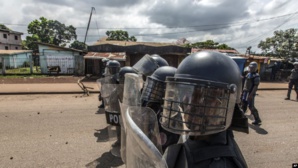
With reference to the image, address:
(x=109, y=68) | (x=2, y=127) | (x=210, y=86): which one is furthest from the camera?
(x=2, y=127)

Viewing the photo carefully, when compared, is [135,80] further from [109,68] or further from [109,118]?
[109,68]

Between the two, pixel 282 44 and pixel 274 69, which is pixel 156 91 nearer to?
pixel 274 69

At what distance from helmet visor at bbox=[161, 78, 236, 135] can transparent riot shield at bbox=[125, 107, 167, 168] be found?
0.37 feet

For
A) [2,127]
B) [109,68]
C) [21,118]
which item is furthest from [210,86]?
[21,118]

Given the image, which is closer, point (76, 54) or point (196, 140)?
point (196, 140)

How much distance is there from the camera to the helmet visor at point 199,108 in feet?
4.35

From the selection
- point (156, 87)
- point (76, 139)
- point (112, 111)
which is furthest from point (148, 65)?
point (76, 139)

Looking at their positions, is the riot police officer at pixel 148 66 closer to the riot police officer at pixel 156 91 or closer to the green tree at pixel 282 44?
the riot police officer at pixel 156 91

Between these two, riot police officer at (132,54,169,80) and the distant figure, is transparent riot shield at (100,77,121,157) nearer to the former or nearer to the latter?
riot police officer at (132,54,169,80)

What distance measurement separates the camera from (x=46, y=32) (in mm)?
47219

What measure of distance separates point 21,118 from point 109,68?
3366 mm

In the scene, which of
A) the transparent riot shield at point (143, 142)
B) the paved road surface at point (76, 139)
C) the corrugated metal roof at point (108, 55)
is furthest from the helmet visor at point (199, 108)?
the corrugated metal roof at point (108, 55)

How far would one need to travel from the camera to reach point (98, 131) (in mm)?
5465

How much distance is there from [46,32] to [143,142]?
52396mm
